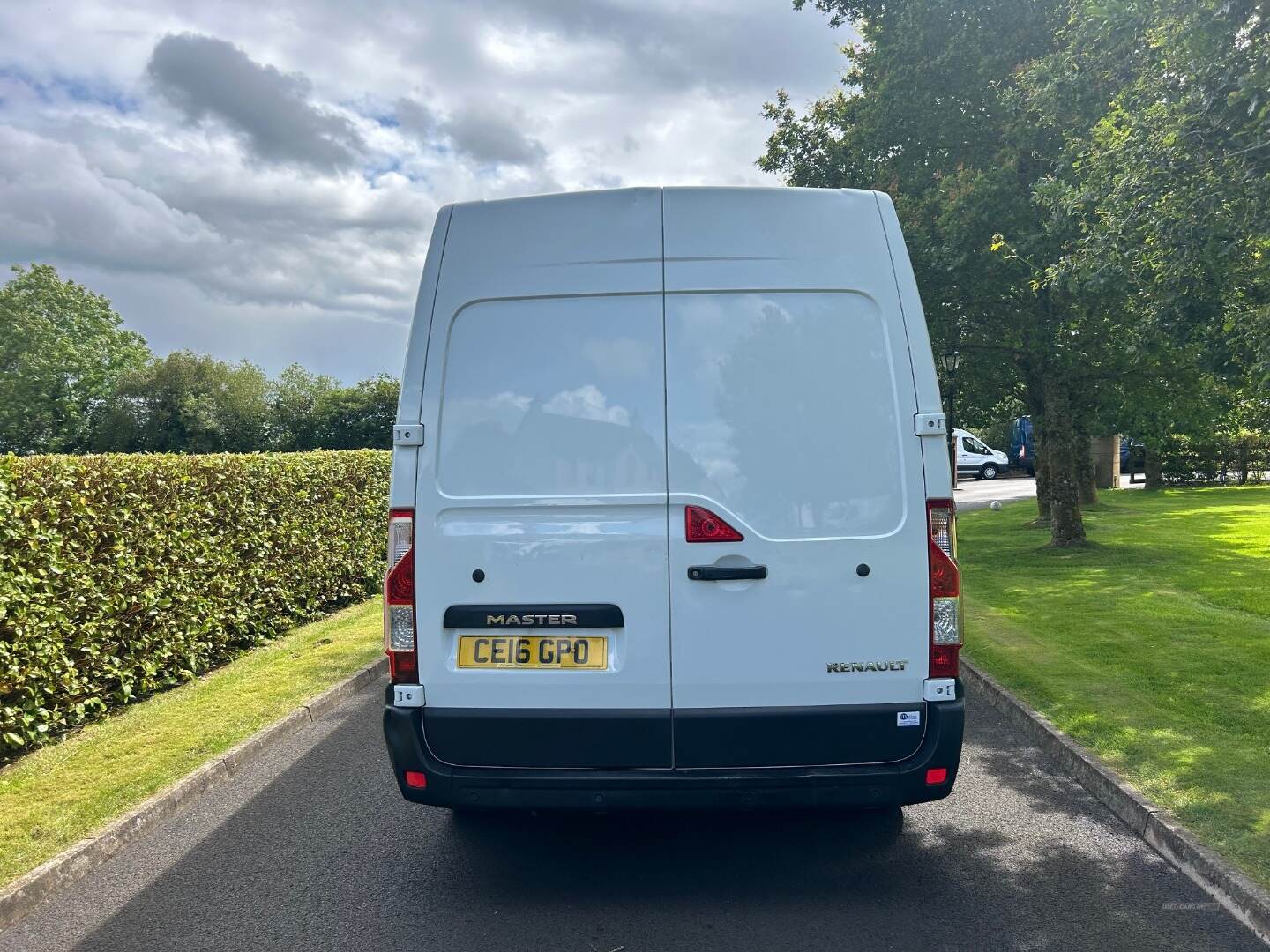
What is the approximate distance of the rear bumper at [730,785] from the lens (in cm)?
369

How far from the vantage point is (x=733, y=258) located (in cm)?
380

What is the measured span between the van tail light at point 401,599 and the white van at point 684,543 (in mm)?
11

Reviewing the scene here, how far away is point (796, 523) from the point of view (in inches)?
→ 144

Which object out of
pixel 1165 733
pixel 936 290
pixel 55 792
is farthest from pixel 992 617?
pixel 55 792

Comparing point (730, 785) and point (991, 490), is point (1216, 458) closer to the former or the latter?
point (991, 490)

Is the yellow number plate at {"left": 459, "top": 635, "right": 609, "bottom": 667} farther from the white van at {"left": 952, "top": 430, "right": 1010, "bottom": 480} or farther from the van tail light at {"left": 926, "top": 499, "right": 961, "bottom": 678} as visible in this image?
the white van at {"left": 952, "top": 430, "right": 1010, "bottom": 480}

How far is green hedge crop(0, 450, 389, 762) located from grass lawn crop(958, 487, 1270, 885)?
6.22 metres

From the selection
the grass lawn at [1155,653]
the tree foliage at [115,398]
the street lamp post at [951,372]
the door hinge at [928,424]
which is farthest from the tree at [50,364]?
the door hinge at [928,424]

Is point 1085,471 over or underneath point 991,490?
over

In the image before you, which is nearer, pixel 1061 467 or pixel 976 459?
pixel 1061 467

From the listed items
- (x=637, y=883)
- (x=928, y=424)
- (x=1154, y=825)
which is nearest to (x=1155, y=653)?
(x=1154, y=825)

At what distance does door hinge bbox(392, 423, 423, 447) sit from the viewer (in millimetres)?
3744

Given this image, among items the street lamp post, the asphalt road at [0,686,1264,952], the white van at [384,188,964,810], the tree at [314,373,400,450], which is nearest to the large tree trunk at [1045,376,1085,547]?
the street lamp post

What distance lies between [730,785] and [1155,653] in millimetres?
6023
